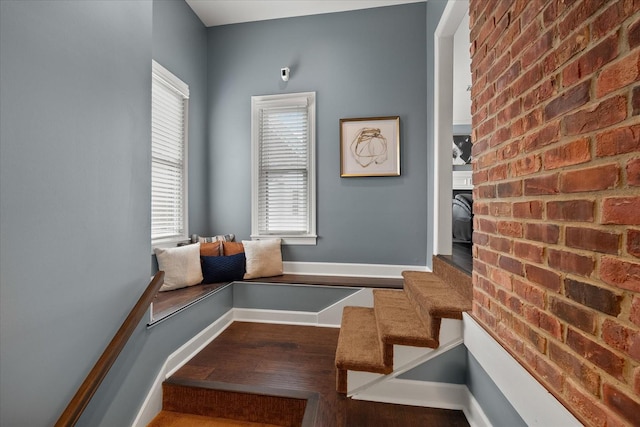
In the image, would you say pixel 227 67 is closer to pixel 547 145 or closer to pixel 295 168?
pixel 295 168

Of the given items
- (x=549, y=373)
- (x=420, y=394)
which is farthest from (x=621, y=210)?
(x=420, y=394)

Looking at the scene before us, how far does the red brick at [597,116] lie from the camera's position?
2.09 ft

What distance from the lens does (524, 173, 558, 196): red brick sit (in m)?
0.84

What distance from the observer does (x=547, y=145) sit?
0.88 metres

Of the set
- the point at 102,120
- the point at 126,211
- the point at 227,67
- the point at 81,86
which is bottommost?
the point at 126,211

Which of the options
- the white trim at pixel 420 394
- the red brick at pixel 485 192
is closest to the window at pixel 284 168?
the white trim at pixel 420 394

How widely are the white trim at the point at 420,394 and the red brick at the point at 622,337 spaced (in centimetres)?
114

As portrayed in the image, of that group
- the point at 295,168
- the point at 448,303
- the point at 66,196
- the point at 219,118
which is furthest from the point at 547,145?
the point at 219,118

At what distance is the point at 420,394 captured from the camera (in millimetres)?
1609

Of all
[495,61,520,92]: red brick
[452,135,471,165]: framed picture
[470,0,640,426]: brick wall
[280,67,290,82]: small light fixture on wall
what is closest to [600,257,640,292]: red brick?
[470,0,640,426]: brick wall

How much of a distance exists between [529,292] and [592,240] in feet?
1.07

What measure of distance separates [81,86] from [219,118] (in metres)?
2.00

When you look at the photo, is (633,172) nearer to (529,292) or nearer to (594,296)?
(594,296)

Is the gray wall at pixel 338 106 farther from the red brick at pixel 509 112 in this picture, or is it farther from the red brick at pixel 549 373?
the red brick at pixel 549 373
